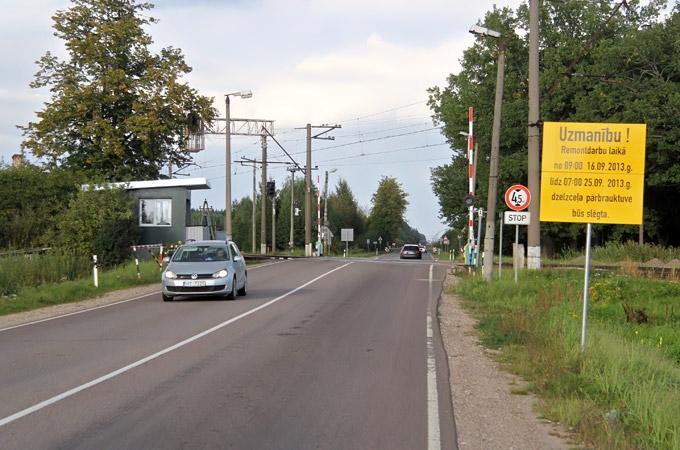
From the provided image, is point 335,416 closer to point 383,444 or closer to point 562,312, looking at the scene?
point 383,444

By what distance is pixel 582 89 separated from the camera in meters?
48.8

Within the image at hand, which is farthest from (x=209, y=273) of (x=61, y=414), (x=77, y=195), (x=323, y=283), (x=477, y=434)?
(x=77, y=195)

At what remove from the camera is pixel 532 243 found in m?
24.5

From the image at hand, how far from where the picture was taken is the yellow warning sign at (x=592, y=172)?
11.2m

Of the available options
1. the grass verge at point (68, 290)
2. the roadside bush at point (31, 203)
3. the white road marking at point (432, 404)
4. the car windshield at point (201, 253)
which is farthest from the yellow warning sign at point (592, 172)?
the roadside bush at point (31, 203)

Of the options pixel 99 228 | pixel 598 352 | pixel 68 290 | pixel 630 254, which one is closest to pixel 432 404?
pixel 598 352

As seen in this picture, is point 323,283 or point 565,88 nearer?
point 323,283

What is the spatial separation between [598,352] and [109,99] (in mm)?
38346

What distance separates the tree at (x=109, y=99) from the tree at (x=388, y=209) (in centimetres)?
9180

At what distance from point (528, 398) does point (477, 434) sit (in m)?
1.79

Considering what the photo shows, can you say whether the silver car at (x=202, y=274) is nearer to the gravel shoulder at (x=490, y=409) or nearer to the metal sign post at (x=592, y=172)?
the gravel shoulder at (x=490, y=409)

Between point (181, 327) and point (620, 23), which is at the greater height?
point (620, 23)

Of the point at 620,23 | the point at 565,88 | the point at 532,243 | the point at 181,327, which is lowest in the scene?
the point at 181,327

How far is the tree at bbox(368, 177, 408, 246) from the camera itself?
5418 inches
